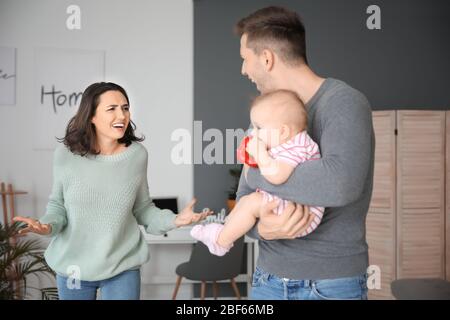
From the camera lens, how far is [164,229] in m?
1.44

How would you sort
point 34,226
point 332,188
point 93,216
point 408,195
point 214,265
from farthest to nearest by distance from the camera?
point 408,195, point 214,265, point 93,216, point 34,226, point 332,188

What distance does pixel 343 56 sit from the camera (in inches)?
145

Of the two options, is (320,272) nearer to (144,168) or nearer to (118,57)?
(144,168)

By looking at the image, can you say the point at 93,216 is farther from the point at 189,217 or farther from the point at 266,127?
the point at 266,127

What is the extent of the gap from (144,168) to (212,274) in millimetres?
1531

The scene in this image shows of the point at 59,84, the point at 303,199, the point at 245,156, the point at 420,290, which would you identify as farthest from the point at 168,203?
the point at 303,199

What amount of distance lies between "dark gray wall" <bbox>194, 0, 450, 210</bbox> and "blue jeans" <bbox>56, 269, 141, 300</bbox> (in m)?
2.17

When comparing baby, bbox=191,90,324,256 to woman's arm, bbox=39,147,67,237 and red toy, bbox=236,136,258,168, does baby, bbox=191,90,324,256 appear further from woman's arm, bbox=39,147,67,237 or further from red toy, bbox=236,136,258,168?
woman's arm, bbox=39,147,67,237

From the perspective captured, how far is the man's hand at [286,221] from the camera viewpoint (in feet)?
3.00

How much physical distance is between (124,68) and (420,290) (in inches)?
91.9

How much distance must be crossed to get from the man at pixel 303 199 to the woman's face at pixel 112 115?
516 mm

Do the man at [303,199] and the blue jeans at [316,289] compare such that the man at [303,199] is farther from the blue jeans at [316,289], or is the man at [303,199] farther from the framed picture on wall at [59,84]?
the framed picture on wall at [59,84]
